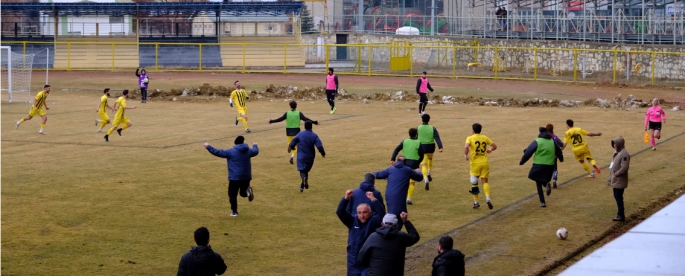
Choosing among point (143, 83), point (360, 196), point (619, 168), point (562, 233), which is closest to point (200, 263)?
point (360, 196)

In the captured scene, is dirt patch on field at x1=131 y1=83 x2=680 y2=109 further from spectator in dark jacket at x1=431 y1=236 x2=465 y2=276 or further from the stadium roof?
spectator in dark jacket at x1=431 y1=236 x2=465 y2=276

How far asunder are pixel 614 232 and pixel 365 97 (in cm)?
2753

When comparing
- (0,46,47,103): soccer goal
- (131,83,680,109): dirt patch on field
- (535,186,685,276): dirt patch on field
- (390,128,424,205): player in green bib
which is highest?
(0,46,47,103): soccer goal

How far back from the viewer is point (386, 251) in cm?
1004

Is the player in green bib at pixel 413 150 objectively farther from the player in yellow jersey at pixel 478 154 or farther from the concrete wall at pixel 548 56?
the concrete wall at pixel 548 56

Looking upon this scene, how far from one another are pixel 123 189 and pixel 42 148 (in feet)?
25.2

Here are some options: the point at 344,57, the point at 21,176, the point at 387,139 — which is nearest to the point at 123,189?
the point at 21,176

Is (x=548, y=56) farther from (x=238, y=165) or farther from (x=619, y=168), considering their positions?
(x=238, y=165)

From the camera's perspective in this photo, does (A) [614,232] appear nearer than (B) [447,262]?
No

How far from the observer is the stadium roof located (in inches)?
2692

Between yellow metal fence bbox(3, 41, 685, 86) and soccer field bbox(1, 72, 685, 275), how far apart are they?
58.0 feet

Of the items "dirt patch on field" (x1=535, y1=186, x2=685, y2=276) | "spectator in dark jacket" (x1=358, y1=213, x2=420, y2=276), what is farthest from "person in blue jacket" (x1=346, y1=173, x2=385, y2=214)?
"dirt patch on field" (x1=535, y1=186, x2=685, y2=276)

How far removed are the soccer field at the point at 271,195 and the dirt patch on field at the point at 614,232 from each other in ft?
0.42

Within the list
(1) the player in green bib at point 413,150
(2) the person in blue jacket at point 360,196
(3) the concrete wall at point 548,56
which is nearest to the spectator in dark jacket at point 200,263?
(2) the person in blue jacket at point 360,196
